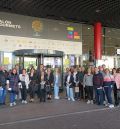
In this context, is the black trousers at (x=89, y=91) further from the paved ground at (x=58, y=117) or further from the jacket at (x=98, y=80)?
the paved ground at (x=58, y=117)

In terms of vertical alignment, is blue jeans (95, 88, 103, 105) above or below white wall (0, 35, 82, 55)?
below

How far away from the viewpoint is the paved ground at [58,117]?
972 cm

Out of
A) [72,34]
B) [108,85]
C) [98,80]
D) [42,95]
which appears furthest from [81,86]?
[72,34]

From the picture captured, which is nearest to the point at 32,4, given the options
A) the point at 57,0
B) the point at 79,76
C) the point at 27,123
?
the point at 57,0

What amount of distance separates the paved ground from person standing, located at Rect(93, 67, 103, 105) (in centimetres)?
65

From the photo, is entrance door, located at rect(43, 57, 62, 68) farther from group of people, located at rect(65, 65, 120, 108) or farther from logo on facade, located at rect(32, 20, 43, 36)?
group of people, located at rect(65, 65, 120, 108)

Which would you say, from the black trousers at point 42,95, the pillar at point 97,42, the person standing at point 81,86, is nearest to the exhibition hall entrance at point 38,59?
the person standing at point 81,86

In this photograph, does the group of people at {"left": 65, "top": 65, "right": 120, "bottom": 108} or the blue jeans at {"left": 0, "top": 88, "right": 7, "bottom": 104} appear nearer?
the blue jeans at {"left": 0, "top": 88, "right": 7, "bottom": 104}

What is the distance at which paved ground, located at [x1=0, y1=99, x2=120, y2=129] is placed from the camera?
972cm

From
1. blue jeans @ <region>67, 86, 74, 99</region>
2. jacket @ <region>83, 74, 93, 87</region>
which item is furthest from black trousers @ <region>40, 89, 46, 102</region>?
jacket @ <region>83, 74, 93, 87</region>

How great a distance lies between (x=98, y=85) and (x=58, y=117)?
12.9 feet

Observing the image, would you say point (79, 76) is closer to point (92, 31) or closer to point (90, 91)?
point (90, 91)

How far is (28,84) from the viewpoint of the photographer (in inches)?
610

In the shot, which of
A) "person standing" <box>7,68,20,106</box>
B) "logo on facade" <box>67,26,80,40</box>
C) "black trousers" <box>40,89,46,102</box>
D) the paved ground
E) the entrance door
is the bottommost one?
the paved ground
